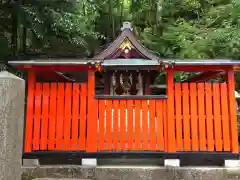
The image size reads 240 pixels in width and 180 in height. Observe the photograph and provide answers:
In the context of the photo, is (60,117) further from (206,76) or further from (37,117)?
(206,76)

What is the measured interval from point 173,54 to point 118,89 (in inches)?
240

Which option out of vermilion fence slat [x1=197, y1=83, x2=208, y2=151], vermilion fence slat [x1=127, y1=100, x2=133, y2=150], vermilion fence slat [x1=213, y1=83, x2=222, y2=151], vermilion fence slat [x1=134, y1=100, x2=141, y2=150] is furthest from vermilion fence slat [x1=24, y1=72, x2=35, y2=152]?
vermilion fence slat [x1=213, y1=83, x2=222, y2=151]

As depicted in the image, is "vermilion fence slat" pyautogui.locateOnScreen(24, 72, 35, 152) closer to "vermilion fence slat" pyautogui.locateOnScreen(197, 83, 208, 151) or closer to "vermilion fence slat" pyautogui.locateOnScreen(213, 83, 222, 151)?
"vermilion fence slat" pyautogui.locateOnScreen(197, 83, 208, 151)

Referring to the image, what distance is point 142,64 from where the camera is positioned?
307 inches

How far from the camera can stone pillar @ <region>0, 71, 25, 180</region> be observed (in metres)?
2.99

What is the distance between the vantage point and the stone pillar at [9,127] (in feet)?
9.80

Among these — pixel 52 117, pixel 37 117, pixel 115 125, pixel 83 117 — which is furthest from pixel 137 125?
pixel 37 117

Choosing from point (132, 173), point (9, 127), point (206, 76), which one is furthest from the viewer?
point (206, 76)

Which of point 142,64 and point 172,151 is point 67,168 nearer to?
point 172,151

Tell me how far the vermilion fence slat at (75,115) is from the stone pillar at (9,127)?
453 centimetres

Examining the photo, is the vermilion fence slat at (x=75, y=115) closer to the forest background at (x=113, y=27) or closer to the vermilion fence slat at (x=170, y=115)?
the vermilion fence slat at (x=170, y=115)

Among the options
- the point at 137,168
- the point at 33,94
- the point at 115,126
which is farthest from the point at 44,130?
the point at 137,168

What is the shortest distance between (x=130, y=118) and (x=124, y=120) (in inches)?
6.6

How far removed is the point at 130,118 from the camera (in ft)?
25.5
